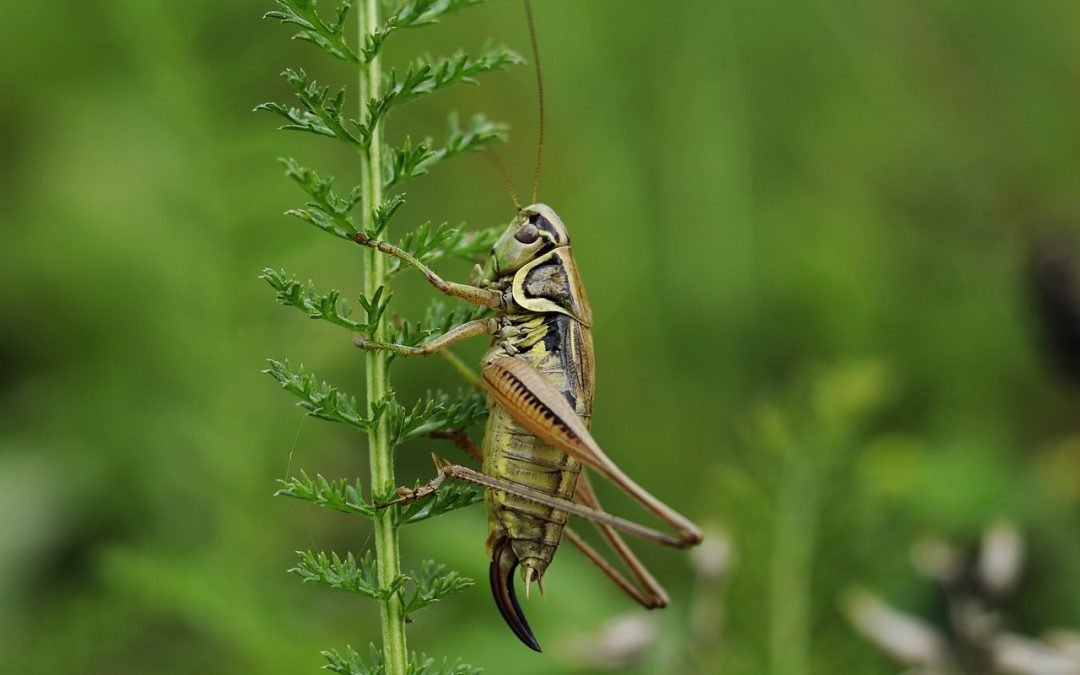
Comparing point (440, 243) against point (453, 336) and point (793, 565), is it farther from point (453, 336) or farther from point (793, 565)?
point (793, 565)

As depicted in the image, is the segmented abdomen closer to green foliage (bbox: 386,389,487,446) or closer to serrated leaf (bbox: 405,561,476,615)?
green foliage (bbox: 386,389,487,446)

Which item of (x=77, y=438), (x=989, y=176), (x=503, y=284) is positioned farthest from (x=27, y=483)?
(x=989, y=176)

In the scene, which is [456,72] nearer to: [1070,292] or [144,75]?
[144,75]

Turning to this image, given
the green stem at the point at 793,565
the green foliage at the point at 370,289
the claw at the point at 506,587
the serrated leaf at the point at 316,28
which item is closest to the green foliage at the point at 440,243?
the green foliage at the point at 370,289

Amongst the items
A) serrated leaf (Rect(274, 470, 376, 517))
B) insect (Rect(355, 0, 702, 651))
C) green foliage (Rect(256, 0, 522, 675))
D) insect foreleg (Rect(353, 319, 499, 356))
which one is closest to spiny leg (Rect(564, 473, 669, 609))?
insect (Rect(355, 0, 702, 651))

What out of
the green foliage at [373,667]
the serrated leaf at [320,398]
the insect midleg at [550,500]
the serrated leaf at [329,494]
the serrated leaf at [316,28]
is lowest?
the green foliage at [373,667]

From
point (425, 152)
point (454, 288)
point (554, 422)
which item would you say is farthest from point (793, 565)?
point (425, 152)

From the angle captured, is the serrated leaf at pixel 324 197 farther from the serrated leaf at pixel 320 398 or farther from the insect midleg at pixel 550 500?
the insect midleg at pixel 550 500
